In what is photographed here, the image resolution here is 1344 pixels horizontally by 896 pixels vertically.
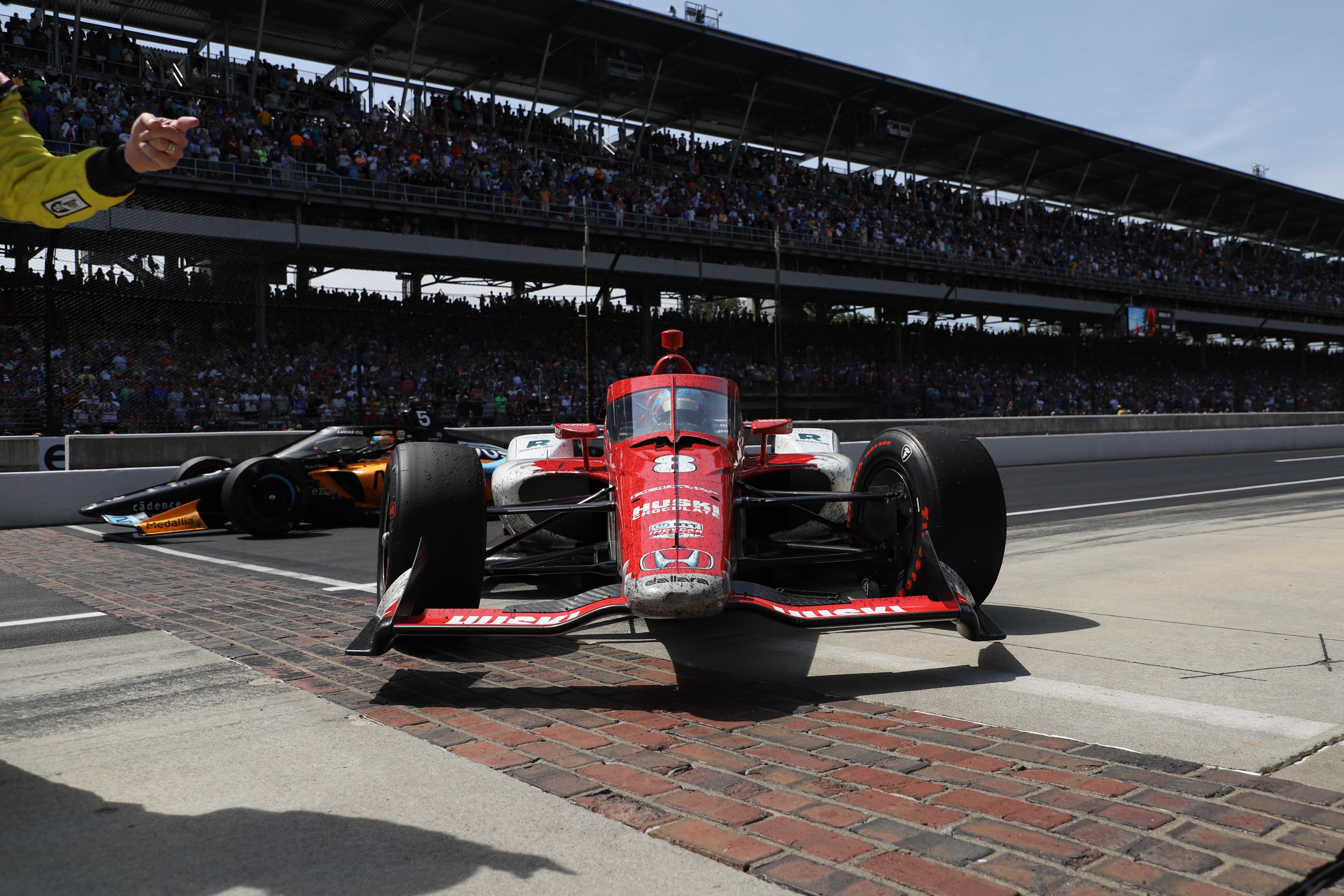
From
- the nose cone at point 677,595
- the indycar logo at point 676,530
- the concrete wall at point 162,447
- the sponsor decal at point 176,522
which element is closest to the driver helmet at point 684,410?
the indycar logo at point 676,530

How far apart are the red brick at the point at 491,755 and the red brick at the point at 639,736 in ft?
1.19

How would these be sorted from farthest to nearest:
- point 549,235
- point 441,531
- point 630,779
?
point 549,235 → point 441,531 → point 630,779

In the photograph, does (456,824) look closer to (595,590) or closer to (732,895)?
(732,895)

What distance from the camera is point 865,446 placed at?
2072 cm

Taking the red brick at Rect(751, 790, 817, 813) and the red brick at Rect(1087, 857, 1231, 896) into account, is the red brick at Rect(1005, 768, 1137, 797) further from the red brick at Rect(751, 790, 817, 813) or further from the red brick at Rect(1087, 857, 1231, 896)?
the red brick at Rect(751, 790, 817, 813)

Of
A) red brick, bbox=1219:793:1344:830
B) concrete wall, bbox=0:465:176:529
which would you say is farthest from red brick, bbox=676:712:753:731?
concrete wall, bbox=0:465:176:529

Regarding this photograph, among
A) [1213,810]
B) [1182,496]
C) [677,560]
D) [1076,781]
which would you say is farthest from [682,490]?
[1182,496]

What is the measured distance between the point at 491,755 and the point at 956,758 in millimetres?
1510

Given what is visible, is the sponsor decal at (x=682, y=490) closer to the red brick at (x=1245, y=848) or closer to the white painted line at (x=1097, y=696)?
the white painted line at (x=1097, y=696)

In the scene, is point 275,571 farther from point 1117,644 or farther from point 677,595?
point 1117,644

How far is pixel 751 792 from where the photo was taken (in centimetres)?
289

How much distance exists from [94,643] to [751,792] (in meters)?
4.00

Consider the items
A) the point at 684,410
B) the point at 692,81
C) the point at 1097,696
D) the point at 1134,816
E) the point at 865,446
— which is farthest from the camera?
the point at 692,81

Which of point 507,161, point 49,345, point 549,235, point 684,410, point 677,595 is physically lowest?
point 677,595
